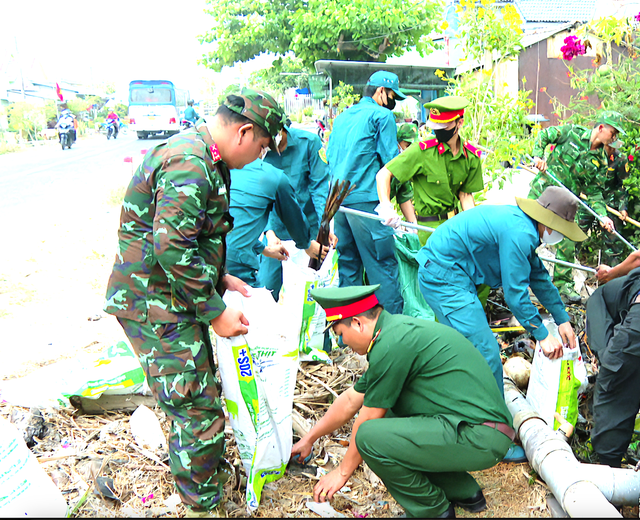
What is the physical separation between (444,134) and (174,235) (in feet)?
7.30

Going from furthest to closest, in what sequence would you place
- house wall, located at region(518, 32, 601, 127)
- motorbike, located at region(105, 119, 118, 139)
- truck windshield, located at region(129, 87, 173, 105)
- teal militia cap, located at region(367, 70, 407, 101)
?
motorbike, located at region(105, 119, 118, 139) < truck windshield, located at region(129, 87, 173, 105) < house wall, located at region(518, 32, 601, 127) < teal militia cap, located at region(367, 70, 407, 101)

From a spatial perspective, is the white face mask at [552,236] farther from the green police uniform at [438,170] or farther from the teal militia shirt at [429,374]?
the green police uniform at [438,170]

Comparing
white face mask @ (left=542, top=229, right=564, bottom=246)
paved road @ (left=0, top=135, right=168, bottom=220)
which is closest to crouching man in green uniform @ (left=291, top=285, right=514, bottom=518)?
white face mask @ (left=542, top=229, right=564, bottom=246)

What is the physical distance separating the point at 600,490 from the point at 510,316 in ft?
6.49

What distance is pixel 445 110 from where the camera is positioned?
136 inches

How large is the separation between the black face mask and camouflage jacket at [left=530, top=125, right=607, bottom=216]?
1737mm

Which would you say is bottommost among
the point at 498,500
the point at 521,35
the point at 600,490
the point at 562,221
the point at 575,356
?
the point at 498,500

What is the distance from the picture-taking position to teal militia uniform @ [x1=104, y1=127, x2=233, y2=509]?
6.52 feet

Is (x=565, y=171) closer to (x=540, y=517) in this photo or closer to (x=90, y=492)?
(x=540, y=517)

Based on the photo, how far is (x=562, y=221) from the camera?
2.72 m

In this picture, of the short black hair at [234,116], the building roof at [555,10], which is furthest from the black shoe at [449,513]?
the building roof at [555,10]

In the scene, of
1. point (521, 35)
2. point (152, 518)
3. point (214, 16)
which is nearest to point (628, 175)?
point (521, 35)

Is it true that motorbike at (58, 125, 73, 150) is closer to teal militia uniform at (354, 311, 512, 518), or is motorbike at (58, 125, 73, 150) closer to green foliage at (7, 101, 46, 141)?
green foliage at (7, 101, 46, 141)

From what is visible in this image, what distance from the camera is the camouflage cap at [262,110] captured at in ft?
6.92
